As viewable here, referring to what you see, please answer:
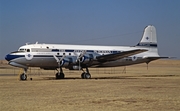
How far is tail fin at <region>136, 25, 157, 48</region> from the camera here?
38656mm

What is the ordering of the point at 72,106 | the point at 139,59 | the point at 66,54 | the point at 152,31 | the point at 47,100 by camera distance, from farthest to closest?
the point at 152,31 < the point at 139,59 < the point at 66,54 < the point at 47,100 < the point at 72,106

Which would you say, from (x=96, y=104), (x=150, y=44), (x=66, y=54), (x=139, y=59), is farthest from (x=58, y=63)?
(x=96, y=104)


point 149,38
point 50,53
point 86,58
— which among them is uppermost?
point 149,38

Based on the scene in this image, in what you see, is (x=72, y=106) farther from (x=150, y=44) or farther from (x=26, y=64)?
(x=150, y=44)

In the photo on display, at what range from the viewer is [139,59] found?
36656 mm

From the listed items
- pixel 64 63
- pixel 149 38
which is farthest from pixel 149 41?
pixel 64 63

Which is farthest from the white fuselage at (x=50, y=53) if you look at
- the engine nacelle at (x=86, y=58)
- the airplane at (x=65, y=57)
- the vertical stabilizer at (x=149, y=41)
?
the vertical stabilizer at (x=149, y=41)

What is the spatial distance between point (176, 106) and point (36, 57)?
63.8 ft

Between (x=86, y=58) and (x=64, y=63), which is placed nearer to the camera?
(x=64, y=63)

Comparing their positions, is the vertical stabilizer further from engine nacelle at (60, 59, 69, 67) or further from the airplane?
engine nacelle at (60, 59, 69, 67)

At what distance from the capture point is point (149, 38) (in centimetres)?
3884

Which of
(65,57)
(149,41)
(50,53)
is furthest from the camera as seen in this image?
(149,41)

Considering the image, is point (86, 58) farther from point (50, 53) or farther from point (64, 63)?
point (50, 53)

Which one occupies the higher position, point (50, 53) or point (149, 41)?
point (149, 41)
